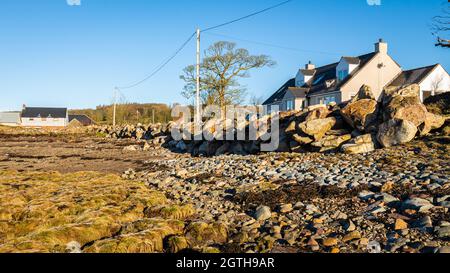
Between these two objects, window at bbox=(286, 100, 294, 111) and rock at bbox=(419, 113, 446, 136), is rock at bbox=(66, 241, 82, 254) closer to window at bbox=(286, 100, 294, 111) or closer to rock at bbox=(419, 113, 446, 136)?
rock at bbox=(419, 113, 446, 136)

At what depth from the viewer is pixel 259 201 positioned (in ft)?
22.1

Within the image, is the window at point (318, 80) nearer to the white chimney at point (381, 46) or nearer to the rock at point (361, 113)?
the white chimney at point (381, 46)

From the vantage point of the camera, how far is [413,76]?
112 ft

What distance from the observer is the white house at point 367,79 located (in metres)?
33.1

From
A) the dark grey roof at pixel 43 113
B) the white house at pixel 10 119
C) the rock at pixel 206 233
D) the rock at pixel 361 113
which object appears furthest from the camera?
the white house at pixel 10 119

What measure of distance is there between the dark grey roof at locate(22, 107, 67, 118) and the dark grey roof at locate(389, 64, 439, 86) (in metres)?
66.0

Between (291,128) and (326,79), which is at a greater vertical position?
(326,79)

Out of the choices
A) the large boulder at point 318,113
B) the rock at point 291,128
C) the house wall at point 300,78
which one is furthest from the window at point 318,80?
the rock at point 291,128

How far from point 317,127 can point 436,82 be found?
26.7 m

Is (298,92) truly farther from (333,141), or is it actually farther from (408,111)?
(408,111)

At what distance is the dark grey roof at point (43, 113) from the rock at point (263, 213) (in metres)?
79.9

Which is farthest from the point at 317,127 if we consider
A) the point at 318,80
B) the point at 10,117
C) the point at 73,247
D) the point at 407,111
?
the point at 10,117

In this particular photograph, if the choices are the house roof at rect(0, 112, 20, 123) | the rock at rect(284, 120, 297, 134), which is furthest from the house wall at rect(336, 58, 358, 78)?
the house roof at rect(0, 112, 20, 123)
